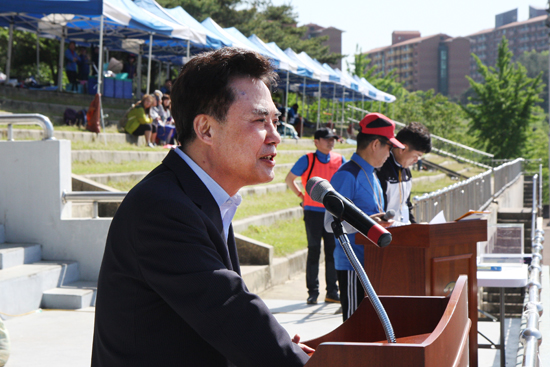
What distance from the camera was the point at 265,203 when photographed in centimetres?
1241

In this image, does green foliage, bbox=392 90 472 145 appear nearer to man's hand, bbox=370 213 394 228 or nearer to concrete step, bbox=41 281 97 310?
concrete step, bbox=41 281 97 310

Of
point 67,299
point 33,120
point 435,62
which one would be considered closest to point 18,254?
point 67,299

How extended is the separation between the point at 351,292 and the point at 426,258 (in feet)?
2.90

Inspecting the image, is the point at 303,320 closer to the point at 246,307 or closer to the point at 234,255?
the point at 234,255

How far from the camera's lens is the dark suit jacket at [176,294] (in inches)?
56.6

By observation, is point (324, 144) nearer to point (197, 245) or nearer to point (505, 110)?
point (197, 245)

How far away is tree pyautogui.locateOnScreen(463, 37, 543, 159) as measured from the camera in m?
40.9

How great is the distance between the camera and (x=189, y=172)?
1.72m

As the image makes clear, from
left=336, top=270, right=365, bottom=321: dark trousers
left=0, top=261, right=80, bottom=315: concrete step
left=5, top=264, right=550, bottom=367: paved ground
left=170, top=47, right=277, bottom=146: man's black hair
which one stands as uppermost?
left=170, top=47, right=277, bottom=146: man's black hair

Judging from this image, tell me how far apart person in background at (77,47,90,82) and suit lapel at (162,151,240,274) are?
18965 mm

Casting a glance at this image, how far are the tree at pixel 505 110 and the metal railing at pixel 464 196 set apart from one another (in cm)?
1952

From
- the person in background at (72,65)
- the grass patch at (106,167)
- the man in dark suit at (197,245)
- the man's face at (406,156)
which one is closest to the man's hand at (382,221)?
the man's face at (406,156)

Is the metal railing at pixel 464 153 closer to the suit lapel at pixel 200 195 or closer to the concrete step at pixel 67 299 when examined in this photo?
the concrete step at pixel 67 299

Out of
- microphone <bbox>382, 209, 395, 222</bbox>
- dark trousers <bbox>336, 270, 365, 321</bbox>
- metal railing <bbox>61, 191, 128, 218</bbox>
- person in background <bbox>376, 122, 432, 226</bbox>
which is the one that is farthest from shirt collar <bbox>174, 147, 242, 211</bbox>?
metal railing <bbox>61, 191, 128, 218</bbox>
